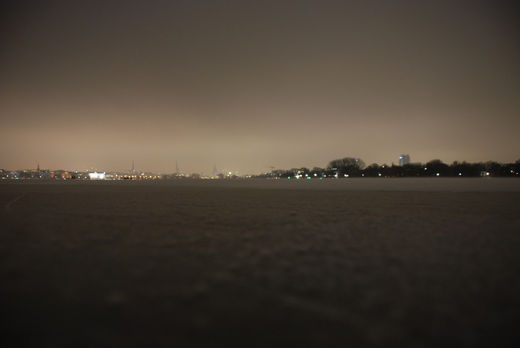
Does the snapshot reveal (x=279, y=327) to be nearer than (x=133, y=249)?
Yes

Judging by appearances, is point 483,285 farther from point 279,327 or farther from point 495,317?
point 279,327

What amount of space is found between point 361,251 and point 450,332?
194 cm

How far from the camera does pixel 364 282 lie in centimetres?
275

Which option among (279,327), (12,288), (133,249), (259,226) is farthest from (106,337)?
(259,226)

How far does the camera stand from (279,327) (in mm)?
1934

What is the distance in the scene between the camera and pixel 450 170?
109 m

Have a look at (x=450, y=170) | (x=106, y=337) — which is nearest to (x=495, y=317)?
(x=106, y=337)

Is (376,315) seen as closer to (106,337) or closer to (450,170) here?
(106,337)

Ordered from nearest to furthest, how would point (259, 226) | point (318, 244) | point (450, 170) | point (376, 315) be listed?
point (376, 315), point (318, 244), point (259, 226), point (450, 170)

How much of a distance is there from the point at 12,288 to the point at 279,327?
8.72ft

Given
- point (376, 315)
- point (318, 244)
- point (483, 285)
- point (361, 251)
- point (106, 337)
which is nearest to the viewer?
point (106, 337)

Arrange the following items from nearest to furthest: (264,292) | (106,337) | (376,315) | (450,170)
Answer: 1. (106,337)
2. (376,315)
3. (264,292)
4. (450,170)

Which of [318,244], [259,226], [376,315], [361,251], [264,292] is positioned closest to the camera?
[376,315]

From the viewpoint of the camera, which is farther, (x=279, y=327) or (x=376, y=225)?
(x=376, y=225)
